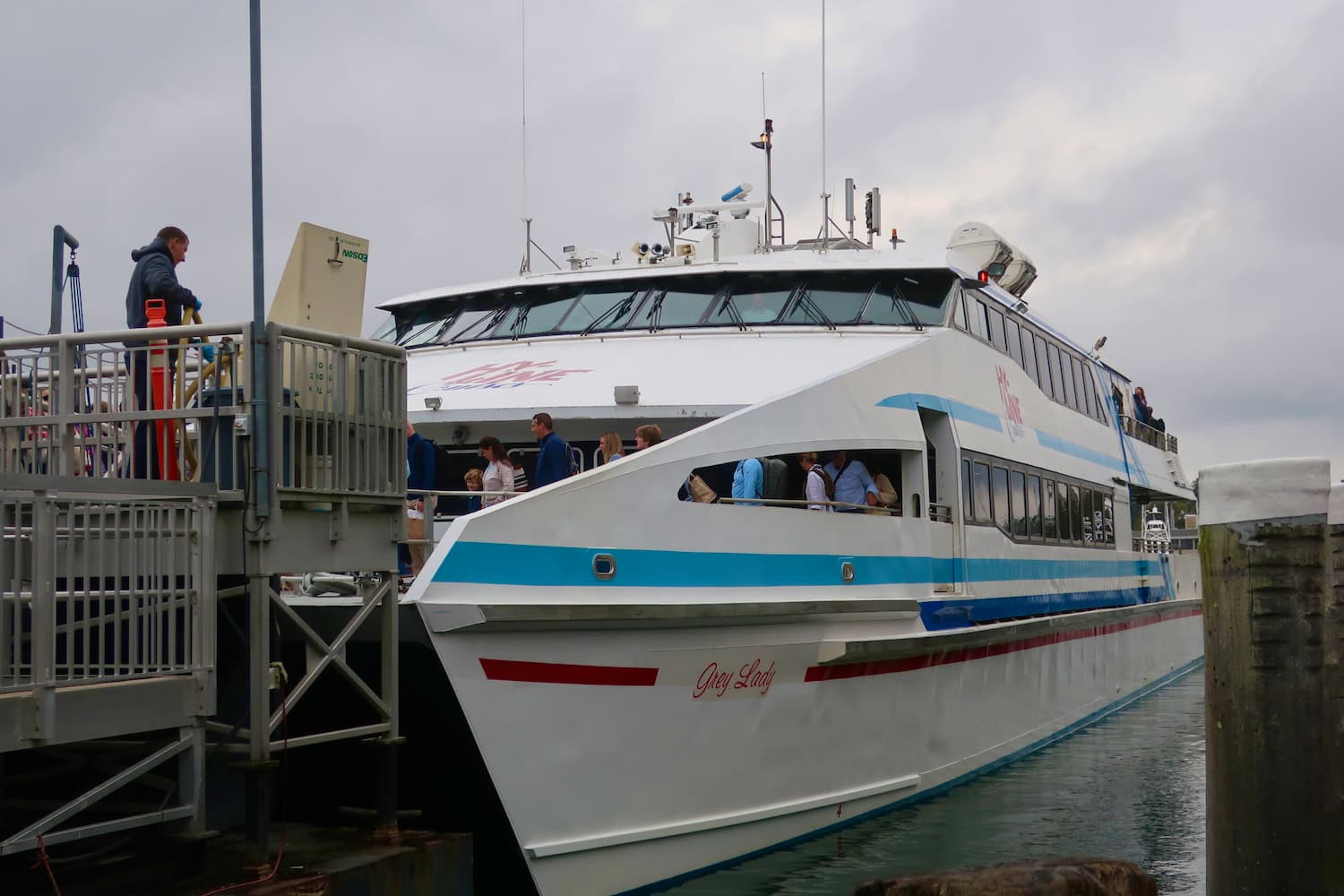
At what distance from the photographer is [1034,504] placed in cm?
1159

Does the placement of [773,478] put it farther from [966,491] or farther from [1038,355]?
[1038,355]

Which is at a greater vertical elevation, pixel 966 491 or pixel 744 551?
pixel 966 491

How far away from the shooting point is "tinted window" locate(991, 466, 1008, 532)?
10.5m

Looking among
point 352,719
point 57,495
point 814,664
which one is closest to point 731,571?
point 814,664

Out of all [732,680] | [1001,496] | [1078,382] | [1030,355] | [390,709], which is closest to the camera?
[390,709]

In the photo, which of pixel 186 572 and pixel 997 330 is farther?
pixel 997 330

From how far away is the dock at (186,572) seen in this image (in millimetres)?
5035

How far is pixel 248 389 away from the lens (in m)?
5.70

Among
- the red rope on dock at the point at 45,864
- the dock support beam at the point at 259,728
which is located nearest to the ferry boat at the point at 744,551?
the dock support beam at the point at 259,728

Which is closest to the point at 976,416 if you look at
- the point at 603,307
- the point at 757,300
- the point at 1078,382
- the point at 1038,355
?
the point at 757,300

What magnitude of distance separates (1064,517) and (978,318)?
2.64 m

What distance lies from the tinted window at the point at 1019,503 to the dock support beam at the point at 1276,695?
4571mm

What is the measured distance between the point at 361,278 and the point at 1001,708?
634cm

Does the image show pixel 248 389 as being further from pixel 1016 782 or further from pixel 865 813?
pixel 1016 782
